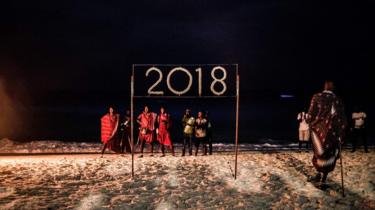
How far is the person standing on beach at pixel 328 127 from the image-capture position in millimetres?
8945

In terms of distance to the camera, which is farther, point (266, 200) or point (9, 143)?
point (9, 143)

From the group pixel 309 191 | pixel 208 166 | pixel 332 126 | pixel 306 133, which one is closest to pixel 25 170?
pixel 208 166

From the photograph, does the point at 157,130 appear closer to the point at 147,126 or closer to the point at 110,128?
the point at 147,126

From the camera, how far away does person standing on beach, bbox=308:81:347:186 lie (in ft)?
29.3

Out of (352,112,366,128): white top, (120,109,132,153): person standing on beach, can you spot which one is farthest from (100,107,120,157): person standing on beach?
(352,112,366,128): white top

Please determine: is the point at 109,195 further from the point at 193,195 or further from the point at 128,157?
the point at 128,157

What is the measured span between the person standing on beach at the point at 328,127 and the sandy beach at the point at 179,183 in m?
0.72

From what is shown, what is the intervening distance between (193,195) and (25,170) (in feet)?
19.7

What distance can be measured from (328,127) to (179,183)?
4104 millimetres

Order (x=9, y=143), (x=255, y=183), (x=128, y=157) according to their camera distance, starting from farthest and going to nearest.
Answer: (x=9, y=143)
(x=128, y=157)
(x=255, y=183)

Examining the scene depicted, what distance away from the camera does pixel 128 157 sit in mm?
13977

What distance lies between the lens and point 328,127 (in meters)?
8.95

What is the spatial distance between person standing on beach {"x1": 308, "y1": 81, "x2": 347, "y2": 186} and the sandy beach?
2.37 feet

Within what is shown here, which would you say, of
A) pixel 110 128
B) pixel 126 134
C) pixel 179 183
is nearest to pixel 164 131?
pixel 126 134
